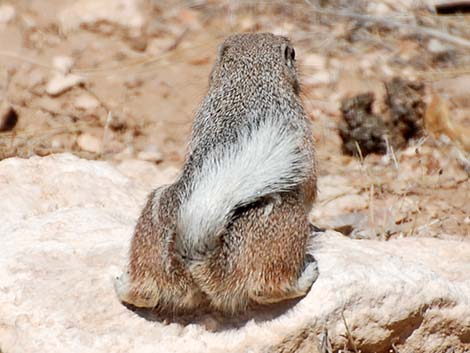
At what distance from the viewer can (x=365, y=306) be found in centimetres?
423

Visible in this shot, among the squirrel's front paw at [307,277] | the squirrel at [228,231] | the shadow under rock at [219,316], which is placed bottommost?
the shadow under rock at [219,316]

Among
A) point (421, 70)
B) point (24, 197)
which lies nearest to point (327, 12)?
point (421, 70)

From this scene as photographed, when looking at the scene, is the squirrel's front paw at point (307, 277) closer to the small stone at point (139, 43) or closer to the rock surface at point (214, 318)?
the rock surface at point (214, 318)

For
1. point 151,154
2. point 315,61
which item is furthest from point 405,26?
point 151,154

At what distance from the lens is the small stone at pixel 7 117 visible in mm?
7255

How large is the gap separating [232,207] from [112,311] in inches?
31.3

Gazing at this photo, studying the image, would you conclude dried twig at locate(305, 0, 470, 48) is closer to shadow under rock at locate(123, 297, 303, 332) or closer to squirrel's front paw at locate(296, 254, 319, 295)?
squirrel's front paw at locate(296, 254, 319, 295)

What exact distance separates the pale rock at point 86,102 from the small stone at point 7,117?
1.59 ft

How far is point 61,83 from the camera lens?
25.1 ft

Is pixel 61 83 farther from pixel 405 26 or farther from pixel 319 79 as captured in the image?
A: pixel 405 26

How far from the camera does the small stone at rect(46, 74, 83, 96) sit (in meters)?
7.58

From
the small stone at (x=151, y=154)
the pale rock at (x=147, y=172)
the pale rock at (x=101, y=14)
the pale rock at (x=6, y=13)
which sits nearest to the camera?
the pale rock at (x=147, y=172)

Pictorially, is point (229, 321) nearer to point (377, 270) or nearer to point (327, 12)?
point (377, 270)

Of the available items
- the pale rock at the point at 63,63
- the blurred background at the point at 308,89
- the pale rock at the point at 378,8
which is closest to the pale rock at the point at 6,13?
the blurred background at the point at 308,89
